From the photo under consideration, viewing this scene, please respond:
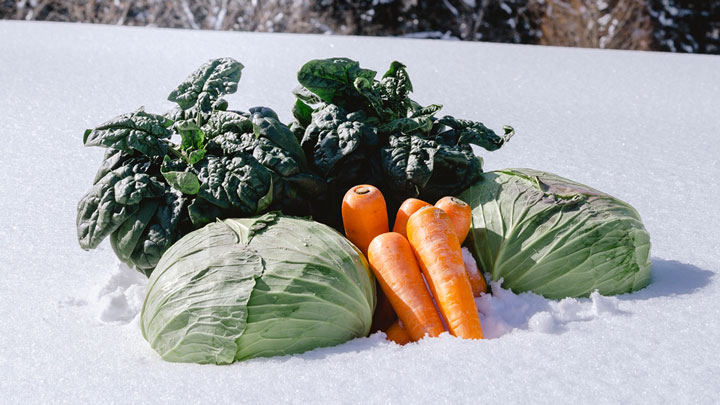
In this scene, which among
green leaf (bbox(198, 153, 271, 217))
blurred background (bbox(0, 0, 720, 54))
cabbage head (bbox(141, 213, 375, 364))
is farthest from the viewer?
blurred background (bbox(0, 0, 720, 54))

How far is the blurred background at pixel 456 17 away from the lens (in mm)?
9406

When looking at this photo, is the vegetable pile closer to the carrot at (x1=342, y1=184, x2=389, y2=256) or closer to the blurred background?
the carrot at (x1=342, y1=184, x2=389, y2=256)

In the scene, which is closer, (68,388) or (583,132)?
(68,388)

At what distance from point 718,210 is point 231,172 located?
215cm

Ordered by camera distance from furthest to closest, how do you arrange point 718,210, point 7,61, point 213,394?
1. point 7,61
2. point 718,210
3. point 213,394

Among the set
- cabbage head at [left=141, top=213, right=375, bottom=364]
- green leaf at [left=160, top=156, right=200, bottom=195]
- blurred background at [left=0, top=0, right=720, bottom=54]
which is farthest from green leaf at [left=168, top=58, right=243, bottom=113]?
blurred background at [left=0, top=0, right=720, bottom=54]

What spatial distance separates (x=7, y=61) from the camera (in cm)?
514

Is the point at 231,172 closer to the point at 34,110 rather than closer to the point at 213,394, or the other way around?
the point at 213,394

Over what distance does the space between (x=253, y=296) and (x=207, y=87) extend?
3.06 ft

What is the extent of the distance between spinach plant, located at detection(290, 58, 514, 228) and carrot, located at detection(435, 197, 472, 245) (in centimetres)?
10

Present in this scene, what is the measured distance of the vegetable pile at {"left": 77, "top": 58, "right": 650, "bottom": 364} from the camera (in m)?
1.89

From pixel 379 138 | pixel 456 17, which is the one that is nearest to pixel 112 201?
pixel 379 138

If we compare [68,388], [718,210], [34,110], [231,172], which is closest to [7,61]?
[34,110]

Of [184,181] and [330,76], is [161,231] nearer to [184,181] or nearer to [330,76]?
[184,181]
